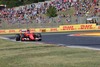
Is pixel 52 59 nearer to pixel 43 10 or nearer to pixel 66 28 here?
pixel 66 28

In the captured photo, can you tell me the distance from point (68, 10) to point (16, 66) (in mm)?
33067

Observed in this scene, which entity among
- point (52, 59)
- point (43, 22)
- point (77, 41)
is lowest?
point (77, 41)

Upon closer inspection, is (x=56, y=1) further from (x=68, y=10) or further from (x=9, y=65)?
(x=9, y=65)

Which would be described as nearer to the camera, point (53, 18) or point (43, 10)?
point (53, 18)

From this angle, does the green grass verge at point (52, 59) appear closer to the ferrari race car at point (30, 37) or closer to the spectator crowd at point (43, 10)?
the ferrari race car at point (30, 37)

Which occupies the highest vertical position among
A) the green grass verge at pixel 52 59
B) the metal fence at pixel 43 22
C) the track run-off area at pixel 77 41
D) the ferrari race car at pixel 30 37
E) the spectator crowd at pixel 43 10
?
the spectator crowd at pixel 43 10

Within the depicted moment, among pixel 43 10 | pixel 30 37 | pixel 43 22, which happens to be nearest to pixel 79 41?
pixel 30 37

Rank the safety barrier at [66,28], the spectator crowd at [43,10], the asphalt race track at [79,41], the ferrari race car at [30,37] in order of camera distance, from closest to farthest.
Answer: the asphalt race track at [79,41], the ferrari race car at [30,37], the spectator crowd at [43,10], the safety barrier at [66,28]

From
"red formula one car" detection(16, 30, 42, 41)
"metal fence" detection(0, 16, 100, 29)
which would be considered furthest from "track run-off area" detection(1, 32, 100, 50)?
"metal fence" detection(0, 16, 100, 29)

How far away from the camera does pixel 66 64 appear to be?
8500 mm

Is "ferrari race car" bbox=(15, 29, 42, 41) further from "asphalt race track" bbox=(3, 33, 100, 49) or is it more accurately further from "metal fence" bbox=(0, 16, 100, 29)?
"metal fence" bbox=(0, 16, 100, 29)

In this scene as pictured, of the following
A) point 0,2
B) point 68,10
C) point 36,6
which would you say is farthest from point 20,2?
point 68,10

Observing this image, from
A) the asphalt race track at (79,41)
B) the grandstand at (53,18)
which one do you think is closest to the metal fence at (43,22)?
the grandstand at (53,18)

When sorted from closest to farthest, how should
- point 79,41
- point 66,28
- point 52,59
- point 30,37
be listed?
1. point 52,59
2. point 79,41
3. point 30,37
4. point 66,28
